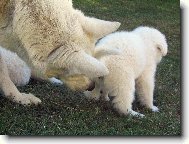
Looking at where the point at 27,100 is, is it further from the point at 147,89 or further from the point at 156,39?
the point at 156,39

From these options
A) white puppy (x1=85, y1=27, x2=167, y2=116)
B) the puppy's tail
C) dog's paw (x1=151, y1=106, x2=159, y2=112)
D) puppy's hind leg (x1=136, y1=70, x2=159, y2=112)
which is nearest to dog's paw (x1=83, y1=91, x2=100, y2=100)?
white puppy (x1=85, y1=27, x2=167, y2=116)

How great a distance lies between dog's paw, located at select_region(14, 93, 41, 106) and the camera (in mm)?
4645

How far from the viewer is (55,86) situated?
15.0 feet

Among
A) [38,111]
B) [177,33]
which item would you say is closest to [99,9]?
[177,33]

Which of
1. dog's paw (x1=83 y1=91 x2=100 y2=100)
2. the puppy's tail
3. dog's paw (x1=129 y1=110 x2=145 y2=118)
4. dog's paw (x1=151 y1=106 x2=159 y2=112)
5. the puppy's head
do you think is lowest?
dog's paw (x1=151 y1=106 x2=159 y2=112)

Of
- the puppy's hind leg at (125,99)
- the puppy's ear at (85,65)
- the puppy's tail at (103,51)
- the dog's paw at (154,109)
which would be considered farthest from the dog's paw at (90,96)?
the puppy's ear at (85,65)

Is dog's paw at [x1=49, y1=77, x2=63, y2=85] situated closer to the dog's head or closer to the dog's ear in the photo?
the dog's head

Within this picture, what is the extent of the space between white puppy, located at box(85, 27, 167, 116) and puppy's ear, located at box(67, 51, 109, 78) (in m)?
0.31

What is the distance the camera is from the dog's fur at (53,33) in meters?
3.86

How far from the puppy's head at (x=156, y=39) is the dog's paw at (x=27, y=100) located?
986mm

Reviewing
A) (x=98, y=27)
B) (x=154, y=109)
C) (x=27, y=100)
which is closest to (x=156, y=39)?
(x=154, y=109)

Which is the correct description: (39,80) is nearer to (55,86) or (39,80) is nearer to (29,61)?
(55,86)

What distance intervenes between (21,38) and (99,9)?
89 centimetres

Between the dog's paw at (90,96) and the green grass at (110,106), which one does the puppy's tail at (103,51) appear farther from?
the dog's paw at (90,96)
